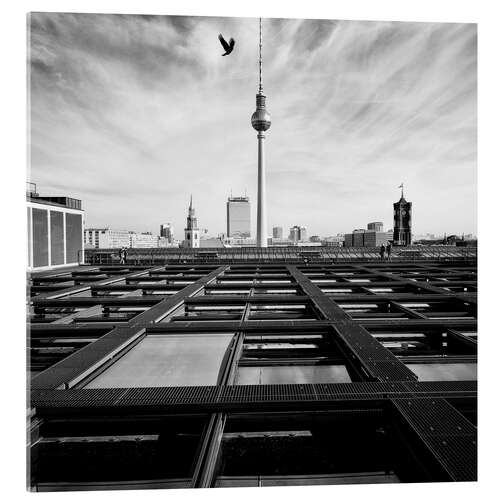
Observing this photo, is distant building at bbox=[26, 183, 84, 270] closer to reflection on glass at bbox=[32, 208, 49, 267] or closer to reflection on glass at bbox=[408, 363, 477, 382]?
reflection on glass at bbox=[32, 208, 49, 267]

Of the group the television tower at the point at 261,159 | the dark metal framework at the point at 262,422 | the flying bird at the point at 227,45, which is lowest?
the dark metal framework at the point at 262,422

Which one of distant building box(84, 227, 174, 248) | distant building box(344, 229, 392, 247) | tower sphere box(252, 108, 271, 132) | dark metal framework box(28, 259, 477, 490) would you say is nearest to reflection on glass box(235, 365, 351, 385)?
dark metal framework box(28, 259, 477, 490)

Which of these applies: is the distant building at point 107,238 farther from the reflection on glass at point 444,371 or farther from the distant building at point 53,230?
the reflection on glass at point 444,371

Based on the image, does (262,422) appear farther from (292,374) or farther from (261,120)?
(261,120)

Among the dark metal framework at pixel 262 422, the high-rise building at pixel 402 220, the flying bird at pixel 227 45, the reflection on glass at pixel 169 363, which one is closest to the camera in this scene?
the dark metal framework at pixel 262 422

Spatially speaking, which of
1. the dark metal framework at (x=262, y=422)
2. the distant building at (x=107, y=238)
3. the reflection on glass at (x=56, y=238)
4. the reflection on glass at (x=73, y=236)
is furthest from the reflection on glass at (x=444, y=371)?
the distant building at (x=107, y=238)

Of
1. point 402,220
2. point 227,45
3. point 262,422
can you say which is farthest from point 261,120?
point 262,422
